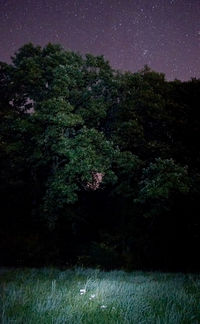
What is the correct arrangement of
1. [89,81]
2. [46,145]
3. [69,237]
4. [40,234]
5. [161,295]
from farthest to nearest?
1. [69,237]
2. [40,234]
3. [89,81]
4. [46,145]
5. [161,295]

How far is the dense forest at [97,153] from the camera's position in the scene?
793 inches

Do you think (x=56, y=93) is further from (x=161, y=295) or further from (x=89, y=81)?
(x=161, y=295)

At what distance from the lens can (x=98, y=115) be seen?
22062mm

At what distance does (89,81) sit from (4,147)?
7.35 m

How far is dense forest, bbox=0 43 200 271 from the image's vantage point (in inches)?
793

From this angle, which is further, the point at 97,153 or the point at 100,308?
the point at 97,153

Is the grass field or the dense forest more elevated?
the dense forest

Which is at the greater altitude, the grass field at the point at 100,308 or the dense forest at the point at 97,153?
the dense forest at the point at 97,153

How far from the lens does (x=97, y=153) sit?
66.9 feet

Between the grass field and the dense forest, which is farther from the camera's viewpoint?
the dense forest

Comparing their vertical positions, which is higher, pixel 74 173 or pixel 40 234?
pixel 74 173

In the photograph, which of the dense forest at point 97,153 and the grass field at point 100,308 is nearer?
the grass field at point 100,308

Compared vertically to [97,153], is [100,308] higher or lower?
lower

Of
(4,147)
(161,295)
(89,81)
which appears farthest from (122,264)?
(161,295)
